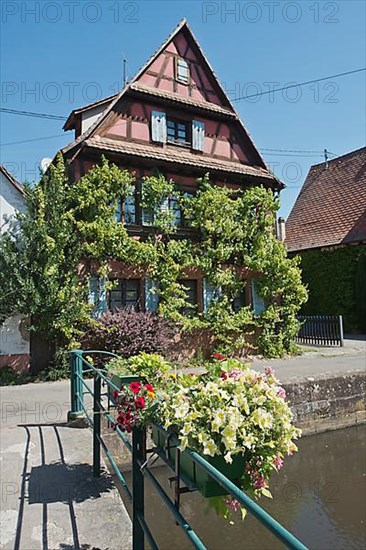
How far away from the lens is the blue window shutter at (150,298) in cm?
1227

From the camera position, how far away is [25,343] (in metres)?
10.9

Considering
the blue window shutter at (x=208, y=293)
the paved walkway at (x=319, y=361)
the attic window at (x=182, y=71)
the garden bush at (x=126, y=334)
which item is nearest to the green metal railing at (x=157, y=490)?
the garden bush at (x=126, y=334)

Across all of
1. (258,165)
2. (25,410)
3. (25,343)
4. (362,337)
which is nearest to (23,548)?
(25,410)

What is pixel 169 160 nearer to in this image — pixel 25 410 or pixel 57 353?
pixel 57 353

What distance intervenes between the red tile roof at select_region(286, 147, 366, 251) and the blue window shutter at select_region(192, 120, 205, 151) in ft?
28.3

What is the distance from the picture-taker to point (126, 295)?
1222 cm

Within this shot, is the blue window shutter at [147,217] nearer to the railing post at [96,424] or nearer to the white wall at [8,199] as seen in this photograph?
the white wall at [8,199]

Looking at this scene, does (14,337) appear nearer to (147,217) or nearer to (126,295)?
(126,295)

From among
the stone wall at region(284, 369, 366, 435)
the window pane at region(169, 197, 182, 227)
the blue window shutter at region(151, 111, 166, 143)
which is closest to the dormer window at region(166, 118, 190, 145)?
the blue window shutter at region(151, 111, 166, 143)

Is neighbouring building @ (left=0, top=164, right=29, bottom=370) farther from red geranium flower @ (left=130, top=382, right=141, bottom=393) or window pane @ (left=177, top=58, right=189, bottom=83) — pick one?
red geranium flower @ (left=130, top=382, right=141, bottom=393)

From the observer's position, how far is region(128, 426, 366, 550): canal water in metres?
4.37

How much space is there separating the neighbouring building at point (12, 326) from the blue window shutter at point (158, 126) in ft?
14.6

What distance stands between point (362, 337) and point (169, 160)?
11.0 meters

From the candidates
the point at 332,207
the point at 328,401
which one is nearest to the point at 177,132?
the point at 328,401
